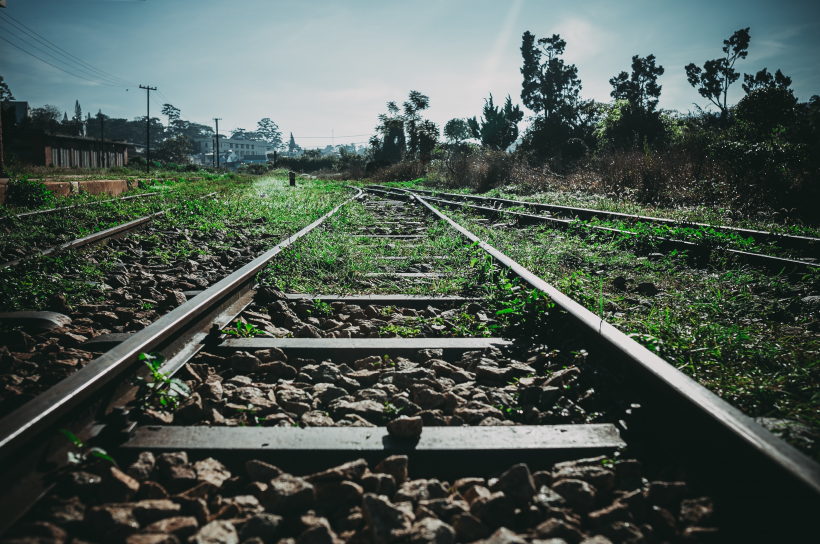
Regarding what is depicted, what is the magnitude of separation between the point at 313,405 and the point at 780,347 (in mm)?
2251

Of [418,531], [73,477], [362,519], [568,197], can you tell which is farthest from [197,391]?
[568,197]

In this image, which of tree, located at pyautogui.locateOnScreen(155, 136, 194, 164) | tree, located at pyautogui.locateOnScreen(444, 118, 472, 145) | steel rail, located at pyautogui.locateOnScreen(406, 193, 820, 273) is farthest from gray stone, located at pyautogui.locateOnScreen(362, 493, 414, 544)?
tree, located at pyautogui.locateOnScreen(155, 136, 194, 164)

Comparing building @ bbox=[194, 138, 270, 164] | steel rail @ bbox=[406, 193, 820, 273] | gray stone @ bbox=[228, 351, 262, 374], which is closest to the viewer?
gray stone @ bbox=[228, 351, 262, 374]

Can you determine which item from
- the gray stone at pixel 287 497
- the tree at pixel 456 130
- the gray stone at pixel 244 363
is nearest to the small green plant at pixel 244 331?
the gray stone at pixel 244 363

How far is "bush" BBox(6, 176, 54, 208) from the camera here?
320 inches

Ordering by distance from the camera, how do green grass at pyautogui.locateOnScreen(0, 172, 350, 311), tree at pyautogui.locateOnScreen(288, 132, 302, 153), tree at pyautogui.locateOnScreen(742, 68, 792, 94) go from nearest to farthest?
green grass at pyautogui.locateOnScreen(0, 172, 350, 311) → tree at pyautogui.locateOnScreen(742, 68, 792, 94) → tree at pyautogui.locateOnScreen(288, 132, 302, 153)

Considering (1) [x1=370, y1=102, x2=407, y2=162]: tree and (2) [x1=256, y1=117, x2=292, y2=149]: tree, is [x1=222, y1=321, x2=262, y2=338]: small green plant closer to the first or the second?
(1) [x1=370, y1=102, x2=407, y2=162]: tree

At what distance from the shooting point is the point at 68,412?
4.62ft

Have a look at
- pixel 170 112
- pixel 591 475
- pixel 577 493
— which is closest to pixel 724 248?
pixel 591 475

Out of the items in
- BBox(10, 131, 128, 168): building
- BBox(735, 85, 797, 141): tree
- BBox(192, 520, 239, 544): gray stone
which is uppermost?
BBox(10, 131, 128, 168): building

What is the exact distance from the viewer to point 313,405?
1810 millimetres

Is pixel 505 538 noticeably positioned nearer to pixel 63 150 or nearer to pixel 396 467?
pixel 396 467

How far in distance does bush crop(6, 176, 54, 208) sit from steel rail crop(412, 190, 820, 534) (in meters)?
9.93

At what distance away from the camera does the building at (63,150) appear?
134ft
